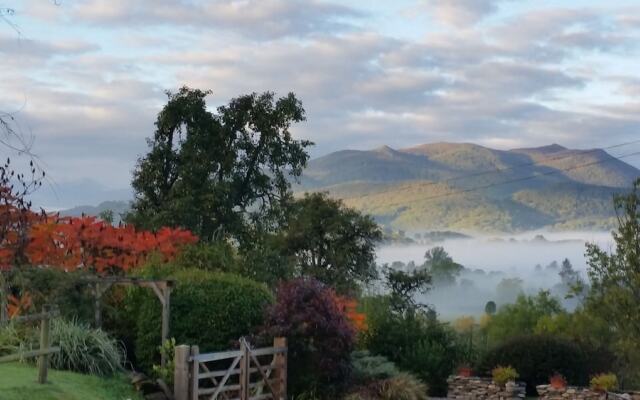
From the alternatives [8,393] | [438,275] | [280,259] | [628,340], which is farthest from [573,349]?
[438,275]

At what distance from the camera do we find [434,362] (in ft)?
81.9

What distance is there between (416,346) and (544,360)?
135 inches

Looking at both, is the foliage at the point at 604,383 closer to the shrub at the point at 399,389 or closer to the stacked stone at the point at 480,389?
the stacked stone at the point at 480,389

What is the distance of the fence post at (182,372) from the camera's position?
15922 mm

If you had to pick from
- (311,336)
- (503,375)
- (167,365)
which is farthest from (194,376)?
(503,375)

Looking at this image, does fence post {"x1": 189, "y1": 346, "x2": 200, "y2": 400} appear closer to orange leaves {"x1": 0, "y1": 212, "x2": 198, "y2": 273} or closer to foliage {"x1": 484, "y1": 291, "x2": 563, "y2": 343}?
orange leaves {"x1": 0, "y1": 212, "x2": 198, "y2": 273}

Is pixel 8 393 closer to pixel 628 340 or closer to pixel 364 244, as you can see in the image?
pixel 628 340

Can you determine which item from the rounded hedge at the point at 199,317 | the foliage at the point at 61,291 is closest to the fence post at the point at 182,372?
the rounded hedge at the point at 199,317

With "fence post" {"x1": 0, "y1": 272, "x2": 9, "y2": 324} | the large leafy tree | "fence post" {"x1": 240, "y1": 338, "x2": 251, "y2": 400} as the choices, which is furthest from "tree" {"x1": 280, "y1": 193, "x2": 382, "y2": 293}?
"fence post" {"x1": 0, "y1": 272, "x2": 9, "y2": 324}

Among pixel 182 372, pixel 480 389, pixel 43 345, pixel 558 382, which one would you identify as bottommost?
pixel 480 389

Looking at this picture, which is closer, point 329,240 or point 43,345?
point 43,345

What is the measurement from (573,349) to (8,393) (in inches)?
604

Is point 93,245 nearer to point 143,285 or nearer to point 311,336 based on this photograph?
point 143,285

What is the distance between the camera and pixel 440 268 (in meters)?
124
